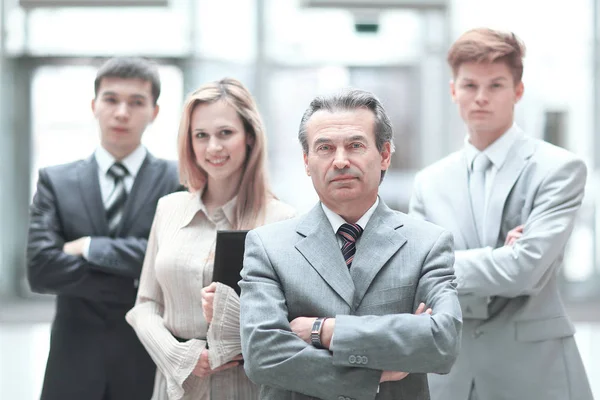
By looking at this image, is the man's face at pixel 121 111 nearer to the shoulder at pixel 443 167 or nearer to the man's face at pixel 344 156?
the shoulder at pixel 443 167

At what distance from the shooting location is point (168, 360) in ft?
8.70

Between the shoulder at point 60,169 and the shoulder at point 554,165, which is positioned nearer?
the shoulder at point 554,165

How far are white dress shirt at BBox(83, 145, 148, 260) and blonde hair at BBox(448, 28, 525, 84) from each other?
4.64ft

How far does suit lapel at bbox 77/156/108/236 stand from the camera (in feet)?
10.9

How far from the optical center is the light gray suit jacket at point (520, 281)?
2.86m

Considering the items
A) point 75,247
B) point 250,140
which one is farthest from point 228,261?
point 75,247

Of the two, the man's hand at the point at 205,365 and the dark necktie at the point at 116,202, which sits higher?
the dark necktie at the point at 116,202

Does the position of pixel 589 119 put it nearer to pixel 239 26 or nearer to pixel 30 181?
pixel 239 26

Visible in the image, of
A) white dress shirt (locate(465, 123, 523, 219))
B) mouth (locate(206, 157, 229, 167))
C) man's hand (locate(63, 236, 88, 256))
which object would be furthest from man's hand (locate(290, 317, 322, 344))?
man's hand (locate(63, 236, 88, 256))

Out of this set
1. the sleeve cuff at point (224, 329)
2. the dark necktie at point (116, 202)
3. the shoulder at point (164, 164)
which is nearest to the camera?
the sleeve cuff at point (224, 329)

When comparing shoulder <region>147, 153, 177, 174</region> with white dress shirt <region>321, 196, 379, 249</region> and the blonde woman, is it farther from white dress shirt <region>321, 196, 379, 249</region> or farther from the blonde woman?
white dress shirt <region>321, 196, 379, 249</region>

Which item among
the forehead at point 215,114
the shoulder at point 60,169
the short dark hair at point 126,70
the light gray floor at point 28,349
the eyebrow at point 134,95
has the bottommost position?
the light gray floor at point 28,349

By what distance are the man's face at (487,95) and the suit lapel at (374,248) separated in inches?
42.0

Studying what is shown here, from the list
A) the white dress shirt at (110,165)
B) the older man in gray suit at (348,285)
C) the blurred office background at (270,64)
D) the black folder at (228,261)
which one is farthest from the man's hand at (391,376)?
the blurred office background at (270,64)
